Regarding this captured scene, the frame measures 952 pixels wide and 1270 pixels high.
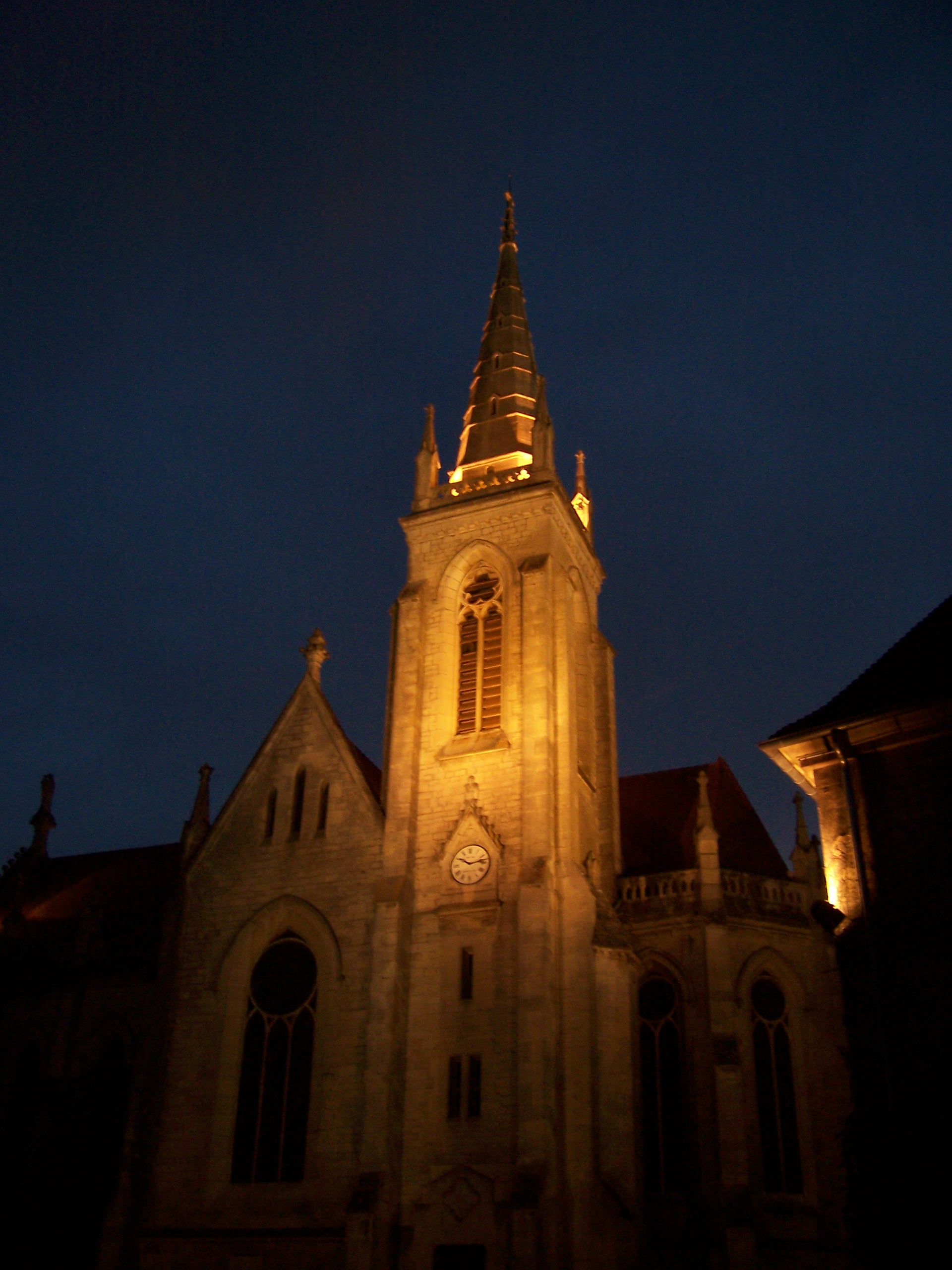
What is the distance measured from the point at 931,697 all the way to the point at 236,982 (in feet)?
52.7

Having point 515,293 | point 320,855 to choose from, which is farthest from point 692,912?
point 515,293

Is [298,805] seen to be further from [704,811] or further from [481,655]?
[704,811]

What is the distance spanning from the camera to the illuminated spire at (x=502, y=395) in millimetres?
32312

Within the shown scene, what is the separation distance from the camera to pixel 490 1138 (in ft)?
72.9

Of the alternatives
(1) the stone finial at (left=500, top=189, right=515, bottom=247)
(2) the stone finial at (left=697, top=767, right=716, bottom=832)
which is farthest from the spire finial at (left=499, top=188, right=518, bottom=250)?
(2) the stone finial at (left=697, top=767, right=716, bottom=832)

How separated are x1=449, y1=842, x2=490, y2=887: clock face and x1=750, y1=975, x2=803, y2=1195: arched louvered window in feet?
19.5

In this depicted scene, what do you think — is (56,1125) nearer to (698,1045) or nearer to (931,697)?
(698,1045)

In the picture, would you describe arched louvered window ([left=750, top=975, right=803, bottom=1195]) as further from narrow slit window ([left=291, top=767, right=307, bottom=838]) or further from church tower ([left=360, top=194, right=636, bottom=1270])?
narrow slit window ([left=291, top=767, right=307, bottom=838])

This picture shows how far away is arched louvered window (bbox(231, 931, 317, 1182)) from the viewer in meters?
23.9

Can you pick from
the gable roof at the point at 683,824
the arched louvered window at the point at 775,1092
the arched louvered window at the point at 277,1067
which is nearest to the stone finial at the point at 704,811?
the gable roof at the point at 683,824

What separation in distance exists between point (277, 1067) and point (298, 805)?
5.75m

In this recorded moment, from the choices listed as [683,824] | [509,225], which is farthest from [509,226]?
[683,824]

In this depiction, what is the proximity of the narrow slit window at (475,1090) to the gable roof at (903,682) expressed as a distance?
360 inches

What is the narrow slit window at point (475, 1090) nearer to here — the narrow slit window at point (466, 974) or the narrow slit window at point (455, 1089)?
the narrow slit window at point (455, 1089)
